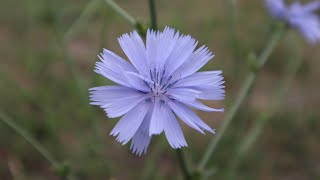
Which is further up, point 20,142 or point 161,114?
point 161,114

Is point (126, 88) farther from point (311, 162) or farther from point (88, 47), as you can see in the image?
point (88, 47)

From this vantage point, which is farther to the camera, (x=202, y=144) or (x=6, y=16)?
(x=6, y=16)

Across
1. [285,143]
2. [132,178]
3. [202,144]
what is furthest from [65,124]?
[285,143]

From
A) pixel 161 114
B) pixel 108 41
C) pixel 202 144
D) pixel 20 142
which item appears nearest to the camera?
pixel 161 114

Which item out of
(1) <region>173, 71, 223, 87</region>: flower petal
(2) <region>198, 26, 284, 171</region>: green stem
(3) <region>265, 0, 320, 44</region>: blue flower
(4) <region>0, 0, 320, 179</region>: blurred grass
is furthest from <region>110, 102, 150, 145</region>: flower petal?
(3) <region>265, 0, 320, 44</region>: blue flower

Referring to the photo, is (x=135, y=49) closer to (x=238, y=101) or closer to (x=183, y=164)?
(x=183, y=164)

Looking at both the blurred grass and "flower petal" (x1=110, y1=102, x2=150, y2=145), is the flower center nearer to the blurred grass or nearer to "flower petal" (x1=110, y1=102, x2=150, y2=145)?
"flower petal" (x1=110, y1=102, x2=150, y2=145)

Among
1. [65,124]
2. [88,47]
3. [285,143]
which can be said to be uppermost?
[88,47]
